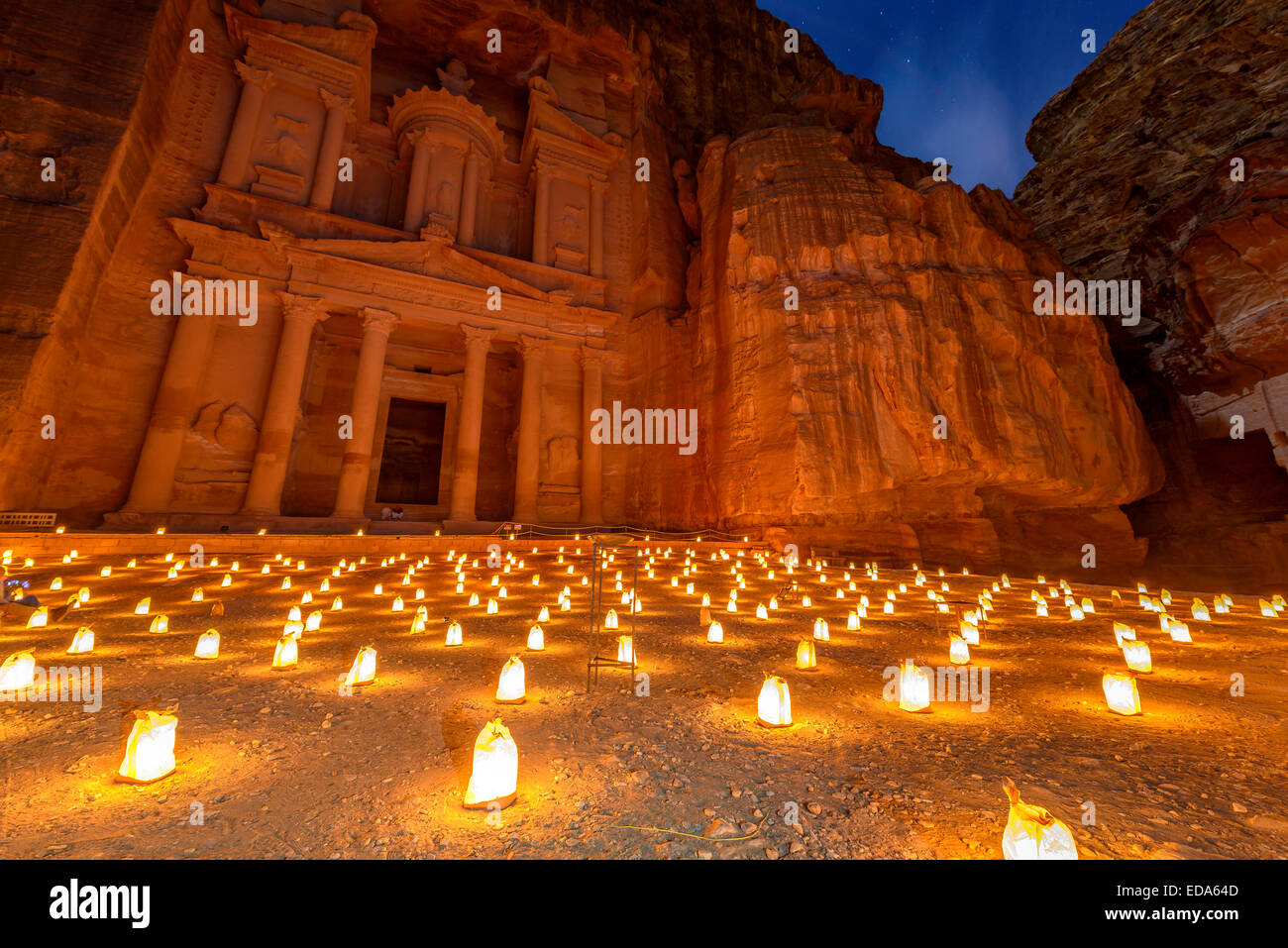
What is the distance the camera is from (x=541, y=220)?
71.3 feet

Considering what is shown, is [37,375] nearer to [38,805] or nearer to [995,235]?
[38,805]

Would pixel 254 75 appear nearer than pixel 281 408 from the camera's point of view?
No

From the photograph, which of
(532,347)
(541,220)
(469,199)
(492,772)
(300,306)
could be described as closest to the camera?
(492,772)

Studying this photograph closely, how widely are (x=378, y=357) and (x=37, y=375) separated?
7692 mm

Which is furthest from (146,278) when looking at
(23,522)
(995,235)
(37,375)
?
(995,235)

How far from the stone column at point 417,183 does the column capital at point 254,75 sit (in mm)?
4624

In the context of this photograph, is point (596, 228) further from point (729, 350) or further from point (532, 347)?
point (729, 350)

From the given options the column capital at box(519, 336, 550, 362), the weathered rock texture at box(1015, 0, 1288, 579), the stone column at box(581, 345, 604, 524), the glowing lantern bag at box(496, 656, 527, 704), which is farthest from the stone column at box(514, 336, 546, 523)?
the weathered rock texture at box(1015, 0, 1288, 579)

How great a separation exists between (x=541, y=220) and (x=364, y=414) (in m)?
11.6

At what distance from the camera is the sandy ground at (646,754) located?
176 cm

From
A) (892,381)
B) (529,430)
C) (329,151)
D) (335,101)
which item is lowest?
(529,430)

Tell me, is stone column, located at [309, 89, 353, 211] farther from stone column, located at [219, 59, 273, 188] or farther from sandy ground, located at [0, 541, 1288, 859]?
sandy ground, located at [0, 541, 1288, 859]

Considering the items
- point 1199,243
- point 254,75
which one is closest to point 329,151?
point 254,75

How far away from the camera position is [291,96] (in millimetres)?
18156
